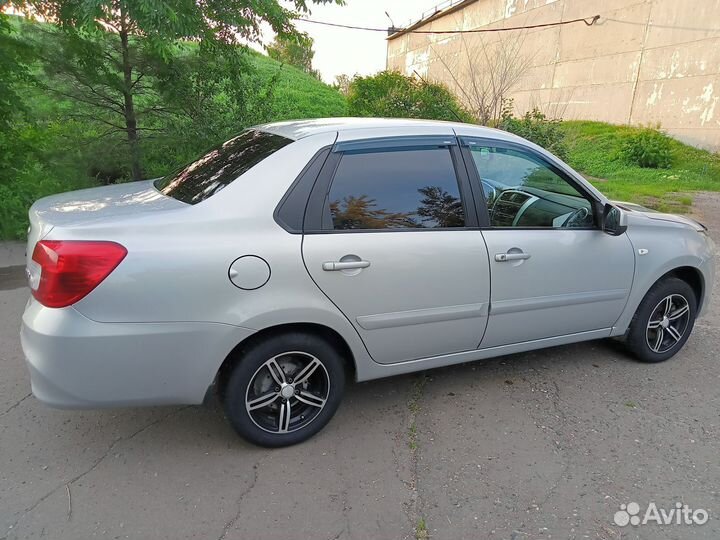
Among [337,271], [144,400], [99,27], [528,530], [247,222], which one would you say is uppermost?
[99,27]

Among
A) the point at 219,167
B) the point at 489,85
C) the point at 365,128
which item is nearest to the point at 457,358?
the point at 365,128

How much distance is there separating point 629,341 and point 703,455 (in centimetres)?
114

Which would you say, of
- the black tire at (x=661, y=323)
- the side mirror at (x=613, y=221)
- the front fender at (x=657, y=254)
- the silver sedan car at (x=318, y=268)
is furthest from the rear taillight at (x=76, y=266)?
the black tire at (x=661, y=323)

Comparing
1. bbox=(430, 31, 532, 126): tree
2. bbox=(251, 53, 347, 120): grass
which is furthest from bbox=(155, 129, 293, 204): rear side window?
bbox=(251, 53, 347, 120): grass

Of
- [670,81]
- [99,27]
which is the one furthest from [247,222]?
[670,81]

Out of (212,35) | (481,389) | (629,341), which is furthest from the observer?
(212,35)

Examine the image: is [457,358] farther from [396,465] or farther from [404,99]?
[404,99]

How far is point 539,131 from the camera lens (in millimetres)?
9828

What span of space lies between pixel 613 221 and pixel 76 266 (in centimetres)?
318

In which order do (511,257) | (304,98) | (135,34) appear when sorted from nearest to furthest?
(511,257)
(135,34)
(304,98)

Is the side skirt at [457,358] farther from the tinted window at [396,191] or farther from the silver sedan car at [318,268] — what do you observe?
the tinted window at [396,191]

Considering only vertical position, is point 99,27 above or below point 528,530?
above

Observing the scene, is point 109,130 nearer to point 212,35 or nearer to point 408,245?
point 212,35

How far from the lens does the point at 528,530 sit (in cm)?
235
